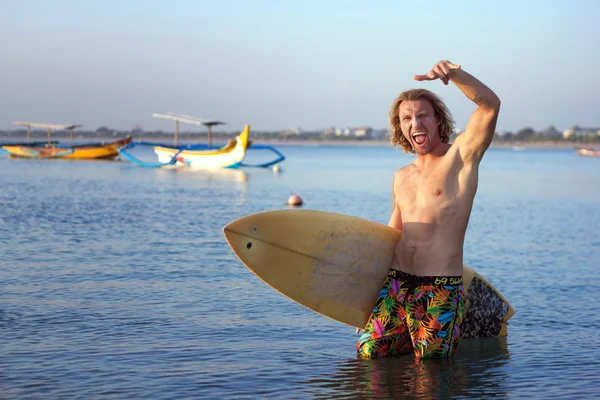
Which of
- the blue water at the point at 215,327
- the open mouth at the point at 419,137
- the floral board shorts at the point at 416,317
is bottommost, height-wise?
the blue water at the point at 215,327

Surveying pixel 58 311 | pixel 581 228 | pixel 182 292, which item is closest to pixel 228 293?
pixel 182 292

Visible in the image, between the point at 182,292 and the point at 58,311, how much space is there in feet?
5.71

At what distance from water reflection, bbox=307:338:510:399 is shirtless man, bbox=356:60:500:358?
276 mm

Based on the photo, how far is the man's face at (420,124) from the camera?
5.80m

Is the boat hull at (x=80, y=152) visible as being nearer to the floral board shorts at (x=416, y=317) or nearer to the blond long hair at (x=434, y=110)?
the blond long hair at (x=434, y=110)

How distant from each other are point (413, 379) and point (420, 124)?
1.85m

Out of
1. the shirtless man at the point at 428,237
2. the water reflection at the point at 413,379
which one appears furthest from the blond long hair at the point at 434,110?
the water reflection at the point at 413,379

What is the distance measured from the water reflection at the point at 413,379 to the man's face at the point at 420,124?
1501 millimetres

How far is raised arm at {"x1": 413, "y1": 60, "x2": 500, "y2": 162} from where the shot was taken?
5203 mm

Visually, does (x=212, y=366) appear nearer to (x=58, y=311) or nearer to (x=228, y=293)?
(x=58, y=311)

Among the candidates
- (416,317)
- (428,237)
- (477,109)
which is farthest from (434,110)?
(416,317)

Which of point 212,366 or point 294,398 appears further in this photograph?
point 212,366

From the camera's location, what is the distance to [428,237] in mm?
5770

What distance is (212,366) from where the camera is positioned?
6.64 metres
